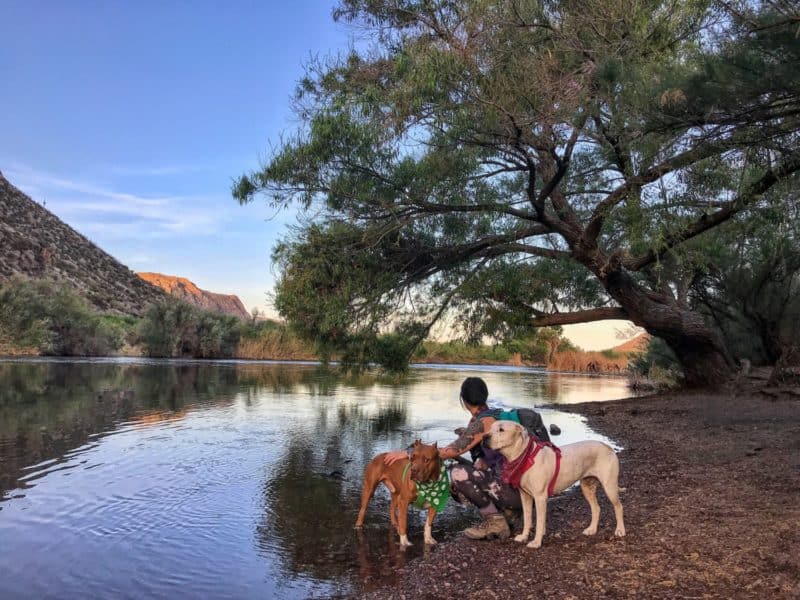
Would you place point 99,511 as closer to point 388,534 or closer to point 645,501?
point 388,534

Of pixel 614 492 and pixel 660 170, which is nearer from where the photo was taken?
pixel 614 492

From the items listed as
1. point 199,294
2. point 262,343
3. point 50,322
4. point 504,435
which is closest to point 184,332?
point 262,343

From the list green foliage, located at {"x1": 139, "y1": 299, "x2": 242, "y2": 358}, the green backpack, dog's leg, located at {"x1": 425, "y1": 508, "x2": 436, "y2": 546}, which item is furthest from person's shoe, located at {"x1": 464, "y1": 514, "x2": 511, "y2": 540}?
green foliage, located at {"x1": 139, "y1": 299, "x2": 242, "y2": 358}

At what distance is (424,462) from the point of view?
4.91m

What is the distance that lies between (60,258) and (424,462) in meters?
69.2

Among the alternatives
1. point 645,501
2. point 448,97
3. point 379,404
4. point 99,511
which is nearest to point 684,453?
point 645,501

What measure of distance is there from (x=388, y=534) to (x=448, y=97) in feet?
18.8

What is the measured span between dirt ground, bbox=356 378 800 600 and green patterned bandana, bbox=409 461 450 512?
1.19ft

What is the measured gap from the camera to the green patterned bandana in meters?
5.07

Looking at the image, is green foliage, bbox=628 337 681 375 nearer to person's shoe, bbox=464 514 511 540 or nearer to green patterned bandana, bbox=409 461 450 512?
person's shoe, bbox=464 514 511 540

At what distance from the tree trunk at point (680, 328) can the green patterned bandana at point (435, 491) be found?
815 cm

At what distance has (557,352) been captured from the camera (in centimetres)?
4594

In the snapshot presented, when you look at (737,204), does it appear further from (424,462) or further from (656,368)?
(656,368)

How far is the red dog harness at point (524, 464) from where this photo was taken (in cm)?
465
